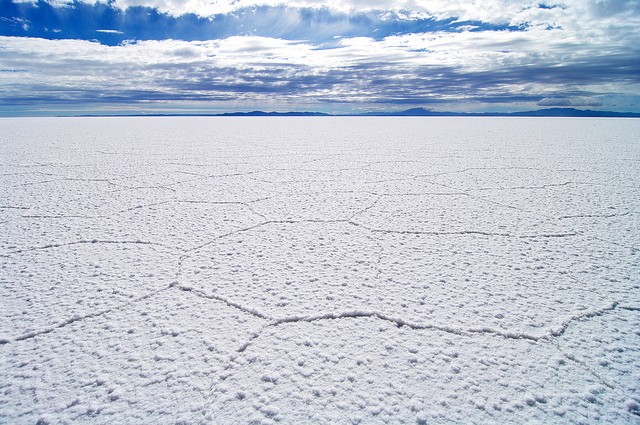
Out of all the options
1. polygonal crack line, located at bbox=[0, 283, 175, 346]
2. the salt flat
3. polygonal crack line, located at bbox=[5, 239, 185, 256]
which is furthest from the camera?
polygonal crack line, located at bbox=[5, 239, 185, 256]

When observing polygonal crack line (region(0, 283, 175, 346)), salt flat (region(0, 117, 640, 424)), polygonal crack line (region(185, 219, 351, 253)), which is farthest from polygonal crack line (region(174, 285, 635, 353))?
polygonal crack line (region(185, 219, 351, 253))

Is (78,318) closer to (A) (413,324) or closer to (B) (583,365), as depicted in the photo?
(A) (413,324)

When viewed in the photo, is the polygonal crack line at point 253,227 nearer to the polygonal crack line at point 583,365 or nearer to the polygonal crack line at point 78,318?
the polygonal crack line at point 78,318

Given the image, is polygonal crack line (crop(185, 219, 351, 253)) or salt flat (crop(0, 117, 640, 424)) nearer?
salt flat (crop(0, 117, 640, 424))

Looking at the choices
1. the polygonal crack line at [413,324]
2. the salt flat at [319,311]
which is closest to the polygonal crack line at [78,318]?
the salt flat at [319,311]

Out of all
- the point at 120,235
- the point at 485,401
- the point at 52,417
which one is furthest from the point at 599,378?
the point at 120,235

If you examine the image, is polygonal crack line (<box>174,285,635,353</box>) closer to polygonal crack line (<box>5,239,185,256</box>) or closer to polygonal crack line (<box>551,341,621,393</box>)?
polygonal crack line (<box>551,341,621,393</box>)

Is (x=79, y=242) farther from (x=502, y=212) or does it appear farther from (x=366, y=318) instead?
(x=502, y=212)

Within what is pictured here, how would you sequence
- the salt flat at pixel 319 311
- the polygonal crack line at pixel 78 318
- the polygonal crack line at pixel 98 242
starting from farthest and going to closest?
the polygonal crack line at pixel 98 242 < the polygonal crack line at pixel 78 318 < the salt flat at pixel 319 311

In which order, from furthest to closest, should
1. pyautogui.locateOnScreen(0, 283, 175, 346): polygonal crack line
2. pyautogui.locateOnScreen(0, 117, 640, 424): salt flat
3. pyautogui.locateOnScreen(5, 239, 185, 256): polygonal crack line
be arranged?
pyautogui.locateOnScreen(5, 239, 185, 256): polygonal crack line
pyautogui.locateOnScreen(0, 283, 175, 346): polygonal crack line
pyautogui.locateOnScreen(0, 117, 640, 424): salt flat
